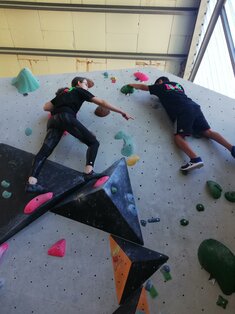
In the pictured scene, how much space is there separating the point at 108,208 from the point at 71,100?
708 millimetres

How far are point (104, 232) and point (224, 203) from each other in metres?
0.65

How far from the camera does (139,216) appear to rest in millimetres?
1509

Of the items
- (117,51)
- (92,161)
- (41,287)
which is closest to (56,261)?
(41,287)

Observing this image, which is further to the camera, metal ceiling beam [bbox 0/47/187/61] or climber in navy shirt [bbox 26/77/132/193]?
metal ceiling beam [bbox 0/47/187/61]

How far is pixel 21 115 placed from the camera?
1.98 m

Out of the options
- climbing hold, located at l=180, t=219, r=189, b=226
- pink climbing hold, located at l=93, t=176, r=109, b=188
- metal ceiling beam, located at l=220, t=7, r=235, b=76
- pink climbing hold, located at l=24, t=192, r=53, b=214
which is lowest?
climbing hold, located at l=180, t=219, r=189, b=226

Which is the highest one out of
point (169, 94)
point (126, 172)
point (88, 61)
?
point (169, 94)

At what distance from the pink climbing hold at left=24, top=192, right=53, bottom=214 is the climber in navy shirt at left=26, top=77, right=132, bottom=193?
0.04m

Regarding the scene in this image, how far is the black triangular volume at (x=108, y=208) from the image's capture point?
4.72 ft

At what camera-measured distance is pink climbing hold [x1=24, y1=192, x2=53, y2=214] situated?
147cm

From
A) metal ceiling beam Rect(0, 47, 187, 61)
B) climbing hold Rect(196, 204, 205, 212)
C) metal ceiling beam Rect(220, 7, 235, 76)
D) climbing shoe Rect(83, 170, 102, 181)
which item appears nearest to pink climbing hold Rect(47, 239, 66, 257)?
climbing shoe Rect(83, 170, 102, 181)

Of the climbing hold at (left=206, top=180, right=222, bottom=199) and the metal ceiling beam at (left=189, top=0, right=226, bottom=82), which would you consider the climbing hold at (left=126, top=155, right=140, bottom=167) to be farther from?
the metal ceiling beam at (left=189, top=0, right=226, bottom=82)

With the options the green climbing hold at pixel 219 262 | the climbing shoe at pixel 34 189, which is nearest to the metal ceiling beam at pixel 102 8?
the climbing shoe at pixel 34 189

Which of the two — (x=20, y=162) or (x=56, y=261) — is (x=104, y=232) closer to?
(x=56, y=261)
